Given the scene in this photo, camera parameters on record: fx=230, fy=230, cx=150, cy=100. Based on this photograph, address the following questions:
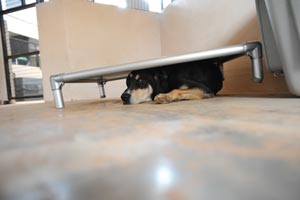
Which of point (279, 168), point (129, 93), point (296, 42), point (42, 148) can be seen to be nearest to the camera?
point (279, 168)

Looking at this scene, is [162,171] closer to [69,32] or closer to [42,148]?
[42,148]

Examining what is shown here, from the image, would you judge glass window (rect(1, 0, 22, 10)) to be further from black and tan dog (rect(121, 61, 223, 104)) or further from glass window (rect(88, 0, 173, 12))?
black and tan dog (rect(121, 61, 223, 104))

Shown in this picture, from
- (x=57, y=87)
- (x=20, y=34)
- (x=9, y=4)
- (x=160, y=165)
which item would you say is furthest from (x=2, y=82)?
(x=160, y=165)

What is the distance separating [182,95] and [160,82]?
252mm

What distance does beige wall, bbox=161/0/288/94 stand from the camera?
183 cm

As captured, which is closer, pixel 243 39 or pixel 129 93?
pixel 129 93

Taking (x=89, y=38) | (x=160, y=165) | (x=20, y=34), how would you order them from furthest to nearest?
(x=20, y=34)
(x=89, y=38)
(x=160, y=165)

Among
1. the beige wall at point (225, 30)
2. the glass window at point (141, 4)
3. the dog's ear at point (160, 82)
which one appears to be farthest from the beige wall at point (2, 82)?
the dog's ear at point (160, 82)

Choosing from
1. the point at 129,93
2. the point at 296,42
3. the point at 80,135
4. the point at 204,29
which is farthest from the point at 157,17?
the point at 80,135

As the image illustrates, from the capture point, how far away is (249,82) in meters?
1.93

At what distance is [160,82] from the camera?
1.68 metres

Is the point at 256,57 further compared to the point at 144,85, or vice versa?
the point at 144,85

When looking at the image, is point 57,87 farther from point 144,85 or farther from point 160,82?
point 160,82

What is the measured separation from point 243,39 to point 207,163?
1.82m
